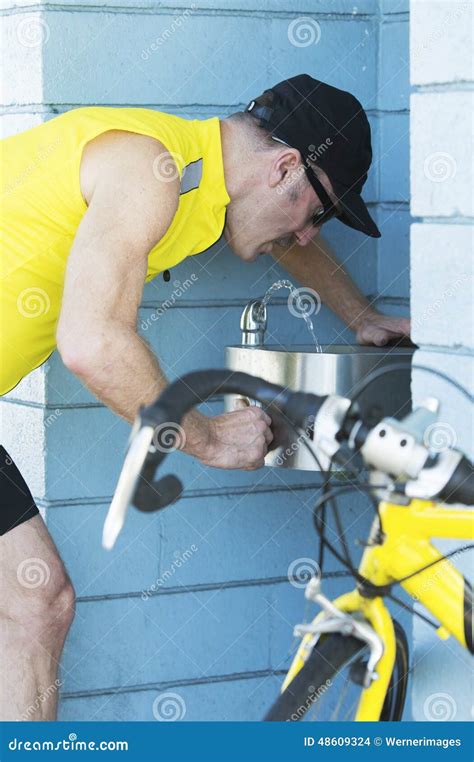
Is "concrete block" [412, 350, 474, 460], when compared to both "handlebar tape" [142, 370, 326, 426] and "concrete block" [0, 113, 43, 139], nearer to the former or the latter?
"handlebar tape" [142, 370, 326, 426]

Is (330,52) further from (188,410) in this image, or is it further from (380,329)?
(188,410)

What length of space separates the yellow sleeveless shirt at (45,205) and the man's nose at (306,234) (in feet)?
0.95

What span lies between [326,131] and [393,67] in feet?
1.80

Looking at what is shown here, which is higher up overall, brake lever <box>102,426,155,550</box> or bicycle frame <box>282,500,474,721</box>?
brake lever <box>102,426,155,550</box>

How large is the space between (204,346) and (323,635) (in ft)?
4.44

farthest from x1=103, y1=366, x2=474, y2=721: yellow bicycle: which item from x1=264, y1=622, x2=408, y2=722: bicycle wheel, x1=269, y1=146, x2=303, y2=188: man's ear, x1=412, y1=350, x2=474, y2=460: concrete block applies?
x1=269, y1=146, x2=303, y2=188: man's ear

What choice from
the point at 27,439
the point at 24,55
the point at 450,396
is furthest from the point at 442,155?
the point at 27,439

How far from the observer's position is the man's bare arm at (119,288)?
2.10m

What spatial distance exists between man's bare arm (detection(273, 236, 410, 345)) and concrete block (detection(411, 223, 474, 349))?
84 centimetres

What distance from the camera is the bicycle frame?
1599 millimetres

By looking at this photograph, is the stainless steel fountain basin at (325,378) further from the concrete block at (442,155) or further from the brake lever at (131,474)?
the brake lever at (131,474)

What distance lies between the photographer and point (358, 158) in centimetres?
264

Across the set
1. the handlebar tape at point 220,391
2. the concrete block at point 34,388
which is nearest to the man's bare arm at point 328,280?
the concrete block at point 34,388

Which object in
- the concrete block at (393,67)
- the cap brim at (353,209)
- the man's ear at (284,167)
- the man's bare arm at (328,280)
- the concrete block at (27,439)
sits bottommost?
the concrete block at (27,439)
